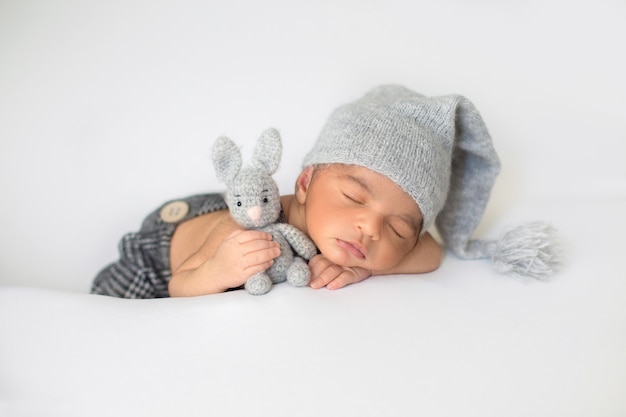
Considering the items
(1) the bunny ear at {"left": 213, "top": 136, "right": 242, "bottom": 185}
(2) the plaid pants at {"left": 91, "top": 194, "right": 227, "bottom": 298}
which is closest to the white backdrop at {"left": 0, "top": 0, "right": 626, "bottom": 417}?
(2) the plaid pants at {"left": 91, "top": 194, "right": 227, "bottom": 298}

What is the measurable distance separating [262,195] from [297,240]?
121 mm

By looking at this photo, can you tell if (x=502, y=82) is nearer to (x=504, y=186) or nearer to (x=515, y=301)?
(x=504, y=186)

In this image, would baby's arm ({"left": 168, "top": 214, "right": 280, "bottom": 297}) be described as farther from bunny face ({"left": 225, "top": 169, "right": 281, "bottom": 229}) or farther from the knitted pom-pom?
the knitted pom-pom

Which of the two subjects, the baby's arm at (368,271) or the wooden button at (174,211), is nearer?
the baby's arm at (368,271)

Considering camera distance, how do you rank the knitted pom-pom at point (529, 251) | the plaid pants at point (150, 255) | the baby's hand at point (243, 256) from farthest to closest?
the plaid pants at point (150, 255) → the knitted pom-pom at point (529, 251) → the baby's hand at point (243, 256)

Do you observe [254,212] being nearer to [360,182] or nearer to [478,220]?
[360,182]

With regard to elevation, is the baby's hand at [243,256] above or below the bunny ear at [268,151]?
below

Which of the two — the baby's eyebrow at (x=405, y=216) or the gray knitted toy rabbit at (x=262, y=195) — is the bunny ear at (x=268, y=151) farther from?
the baby's eyebrow at (x=405, y=216)

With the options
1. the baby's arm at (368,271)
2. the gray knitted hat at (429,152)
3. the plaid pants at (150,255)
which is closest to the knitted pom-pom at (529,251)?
the gray knitted hat at (429,152)

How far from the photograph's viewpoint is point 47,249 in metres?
1.56

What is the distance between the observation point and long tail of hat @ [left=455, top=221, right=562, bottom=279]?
4.12 ft

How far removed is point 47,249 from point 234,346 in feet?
2.79

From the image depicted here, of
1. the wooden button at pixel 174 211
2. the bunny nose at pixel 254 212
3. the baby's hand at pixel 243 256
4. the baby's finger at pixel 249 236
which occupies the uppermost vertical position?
the bunny nose at pixel 254 212

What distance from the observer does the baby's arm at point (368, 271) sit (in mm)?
1158
